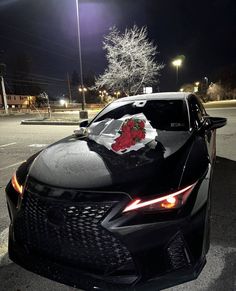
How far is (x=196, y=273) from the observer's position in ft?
6.16

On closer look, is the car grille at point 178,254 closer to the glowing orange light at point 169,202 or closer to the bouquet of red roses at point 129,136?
the glowing orange light at point 169,202

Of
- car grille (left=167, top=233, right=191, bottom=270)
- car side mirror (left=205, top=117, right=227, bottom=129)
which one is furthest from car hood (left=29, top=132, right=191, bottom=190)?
car side mirror (left=205, top=117, right=227, bottom=129)

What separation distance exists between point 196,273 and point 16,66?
8273 centimetres

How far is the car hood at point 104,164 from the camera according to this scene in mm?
2105

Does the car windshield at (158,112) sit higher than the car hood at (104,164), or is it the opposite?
the car windshield at (158,112)

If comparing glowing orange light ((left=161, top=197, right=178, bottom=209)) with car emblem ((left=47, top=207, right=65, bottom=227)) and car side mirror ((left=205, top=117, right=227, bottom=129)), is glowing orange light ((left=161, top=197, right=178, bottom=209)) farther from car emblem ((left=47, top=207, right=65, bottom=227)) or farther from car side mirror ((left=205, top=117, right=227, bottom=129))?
car side mirror ((left=205, top=117, right=227, bottom=129))

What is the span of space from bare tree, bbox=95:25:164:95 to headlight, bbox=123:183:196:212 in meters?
25.9

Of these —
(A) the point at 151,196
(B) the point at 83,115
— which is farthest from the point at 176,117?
(B) the point at 83,115

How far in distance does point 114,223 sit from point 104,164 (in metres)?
0.70

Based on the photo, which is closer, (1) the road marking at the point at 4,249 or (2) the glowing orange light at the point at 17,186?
(2) the glowing orange light at the point at 17,186

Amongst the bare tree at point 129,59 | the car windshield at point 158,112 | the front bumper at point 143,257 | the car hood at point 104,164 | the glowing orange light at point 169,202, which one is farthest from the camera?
the bare tree at point 129,59

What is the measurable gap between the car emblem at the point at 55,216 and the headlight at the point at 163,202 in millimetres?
445

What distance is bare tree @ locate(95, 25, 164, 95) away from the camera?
89.8 feet

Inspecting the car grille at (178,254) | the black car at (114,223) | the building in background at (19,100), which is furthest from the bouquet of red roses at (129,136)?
the building in background at (19,100)
